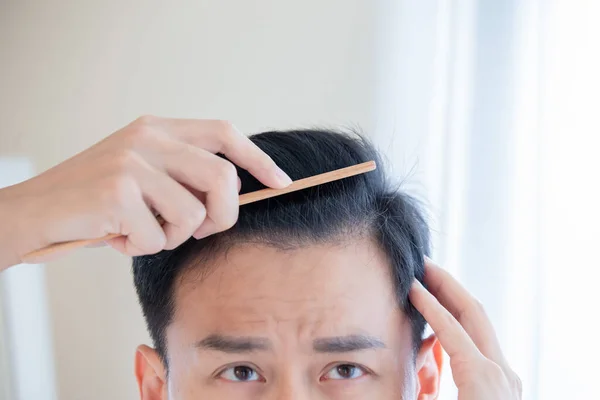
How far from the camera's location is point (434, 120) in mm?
1381

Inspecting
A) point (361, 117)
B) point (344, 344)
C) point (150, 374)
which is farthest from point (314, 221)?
point (361, 117)

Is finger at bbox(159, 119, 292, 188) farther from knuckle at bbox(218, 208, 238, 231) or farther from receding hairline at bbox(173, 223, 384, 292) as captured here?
receding hairline at bbox(173, 223, 384, 292)

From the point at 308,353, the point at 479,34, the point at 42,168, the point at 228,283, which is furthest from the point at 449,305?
the point at 42,168

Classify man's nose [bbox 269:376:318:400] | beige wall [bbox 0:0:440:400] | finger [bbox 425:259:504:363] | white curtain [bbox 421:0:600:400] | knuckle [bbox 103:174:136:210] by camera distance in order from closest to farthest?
knuckle [bbox 103:174:136:210]
man's nose [bbox 269:376:318:400]
finger [bbox 425:259:504:363]
white curtain [bbox 421:0:600:400]
beige wall [bbox 0:0:440:400]

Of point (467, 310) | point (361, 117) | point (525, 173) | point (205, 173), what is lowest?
point (467, 310)

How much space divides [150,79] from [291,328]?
789 millimetres

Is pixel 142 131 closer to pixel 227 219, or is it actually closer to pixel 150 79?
pixel 227 219

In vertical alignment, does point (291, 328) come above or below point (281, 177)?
below

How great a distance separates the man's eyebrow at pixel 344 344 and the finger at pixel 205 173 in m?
0.28

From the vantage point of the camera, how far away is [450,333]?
0.93 m

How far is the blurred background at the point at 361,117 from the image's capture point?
4.14 feet

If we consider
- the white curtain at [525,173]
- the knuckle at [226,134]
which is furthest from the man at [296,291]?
the white curtain at [525,173]

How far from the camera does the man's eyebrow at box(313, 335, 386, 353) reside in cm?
86

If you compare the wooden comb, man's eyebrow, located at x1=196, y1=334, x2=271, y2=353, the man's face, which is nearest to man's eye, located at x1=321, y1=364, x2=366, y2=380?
the man's face
